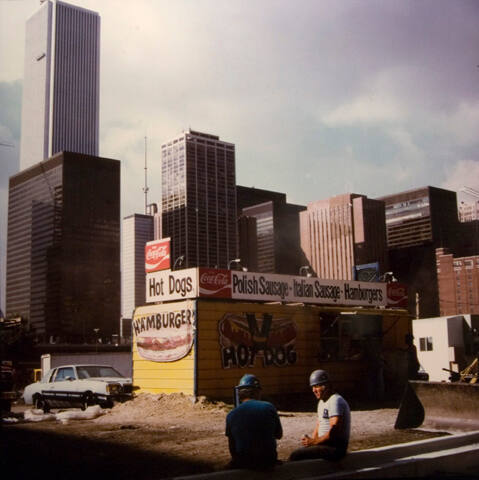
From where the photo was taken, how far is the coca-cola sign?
19391mm

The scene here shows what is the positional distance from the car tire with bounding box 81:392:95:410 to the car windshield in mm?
835

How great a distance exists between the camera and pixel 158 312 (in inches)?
801

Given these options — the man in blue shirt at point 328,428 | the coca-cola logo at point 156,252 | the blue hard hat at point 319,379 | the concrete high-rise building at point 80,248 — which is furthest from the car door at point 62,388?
the concrete high-rise building at point 80,248

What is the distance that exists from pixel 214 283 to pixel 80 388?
18.2 feet

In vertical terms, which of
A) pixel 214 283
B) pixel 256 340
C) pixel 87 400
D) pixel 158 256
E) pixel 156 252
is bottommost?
pixel 87 400

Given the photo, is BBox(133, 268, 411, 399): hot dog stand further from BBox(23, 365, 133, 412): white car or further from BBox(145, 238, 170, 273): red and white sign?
BBox(23, 365, 133, 412): white car

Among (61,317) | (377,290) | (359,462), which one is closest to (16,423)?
(359,462)

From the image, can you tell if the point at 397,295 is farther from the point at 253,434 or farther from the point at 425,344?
the point at 425,344

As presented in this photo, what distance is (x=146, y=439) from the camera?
12531 millimetres

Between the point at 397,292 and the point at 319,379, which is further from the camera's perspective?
the point at 397,292

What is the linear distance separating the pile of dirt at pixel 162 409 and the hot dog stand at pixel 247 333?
437mm

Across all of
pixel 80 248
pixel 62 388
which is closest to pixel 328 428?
pixel 62 388

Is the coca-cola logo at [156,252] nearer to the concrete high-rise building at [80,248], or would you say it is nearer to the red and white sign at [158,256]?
the red and white sign at [158,256]

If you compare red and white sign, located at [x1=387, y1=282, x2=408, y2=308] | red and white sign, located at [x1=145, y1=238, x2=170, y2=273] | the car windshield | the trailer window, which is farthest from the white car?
the trailer window
